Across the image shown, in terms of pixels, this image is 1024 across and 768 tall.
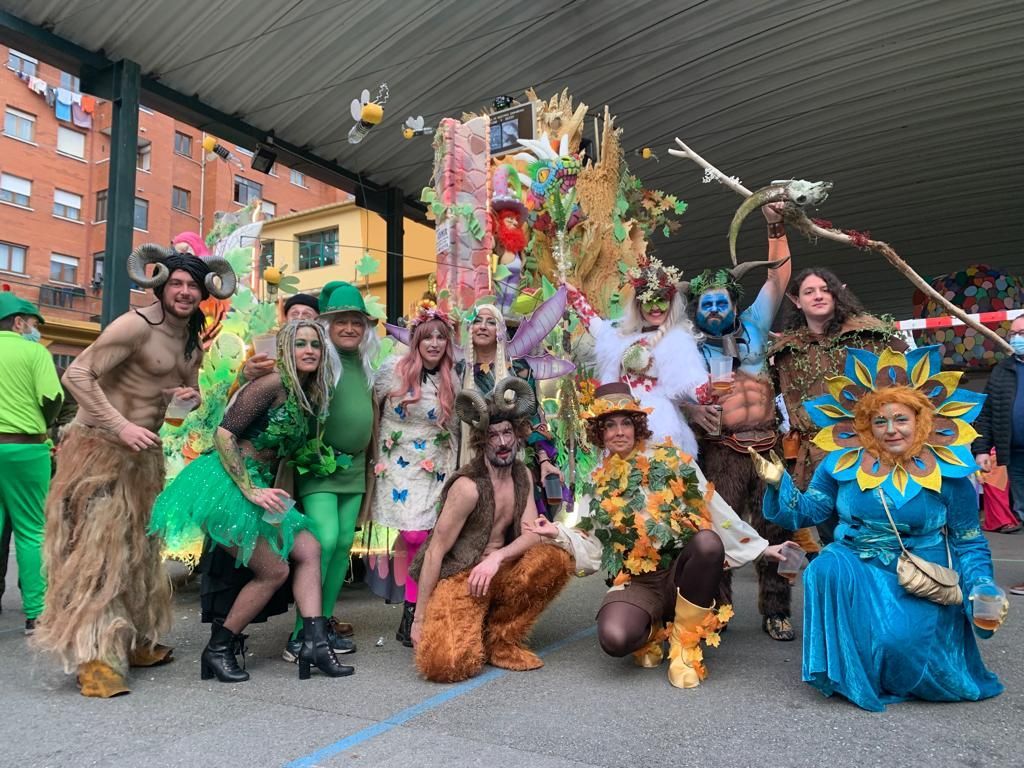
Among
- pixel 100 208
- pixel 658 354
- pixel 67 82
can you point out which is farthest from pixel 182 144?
pixel 658 354

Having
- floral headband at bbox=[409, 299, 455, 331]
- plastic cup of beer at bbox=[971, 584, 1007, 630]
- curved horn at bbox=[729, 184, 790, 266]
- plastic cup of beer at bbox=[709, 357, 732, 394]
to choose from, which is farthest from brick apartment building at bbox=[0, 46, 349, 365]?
plastic cup of beer at bbox=[971, 584, 1007, 630]

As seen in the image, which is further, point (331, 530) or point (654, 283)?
point (654, 283)

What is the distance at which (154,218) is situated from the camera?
24.8 metres

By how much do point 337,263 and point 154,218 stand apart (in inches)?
322

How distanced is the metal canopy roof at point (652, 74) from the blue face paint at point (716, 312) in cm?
504

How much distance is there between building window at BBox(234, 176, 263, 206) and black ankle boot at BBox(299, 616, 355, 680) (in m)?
24.9

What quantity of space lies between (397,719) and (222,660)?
924 millimetres

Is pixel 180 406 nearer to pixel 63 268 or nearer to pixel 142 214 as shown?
pixel 63 268

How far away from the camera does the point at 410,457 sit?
393 centimetres

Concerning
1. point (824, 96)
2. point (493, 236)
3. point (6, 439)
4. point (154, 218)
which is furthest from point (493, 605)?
point (154, 218)

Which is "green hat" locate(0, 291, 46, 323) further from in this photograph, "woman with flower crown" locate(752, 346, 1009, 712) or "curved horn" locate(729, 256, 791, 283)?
"woman with flower crown" locate(752, 346, 1009, 712)

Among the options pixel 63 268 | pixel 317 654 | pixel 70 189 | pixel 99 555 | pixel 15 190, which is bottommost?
pixel 317 654

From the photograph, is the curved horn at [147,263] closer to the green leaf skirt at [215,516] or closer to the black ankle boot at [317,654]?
the green leaf skirt at [215,516]

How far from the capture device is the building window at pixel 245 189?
2609cm
